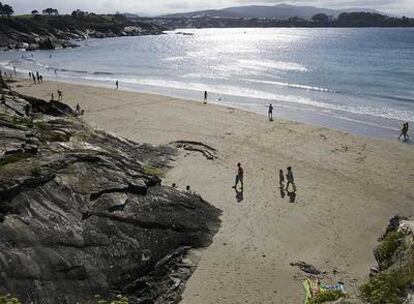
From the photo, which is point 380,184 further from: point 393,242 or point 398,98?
point 398,98

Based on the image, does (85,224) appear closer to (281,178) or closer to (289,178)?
(289,178)

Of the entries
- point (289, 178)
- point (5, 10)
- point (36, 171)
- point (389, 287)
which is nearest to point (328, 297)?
point (389, 287)

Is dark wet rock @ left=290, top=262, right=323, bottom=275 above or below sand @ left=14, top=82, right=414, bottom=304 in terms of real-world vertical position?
below

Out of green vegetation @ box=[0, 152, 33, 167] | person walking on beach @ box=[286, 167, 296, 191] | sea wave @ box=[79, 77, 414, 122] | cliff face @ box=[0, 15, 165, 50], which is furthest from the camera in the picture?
cliff face @ box=[0, 15, 165, 50]

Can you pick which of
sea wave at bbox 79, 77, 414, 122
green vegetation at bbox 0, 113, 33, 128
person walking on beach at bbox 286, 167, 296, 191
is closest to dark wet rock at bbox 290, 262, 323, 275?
person walking on beach at bbox 286, 167, 296, 191

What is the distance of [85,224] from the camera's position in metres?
16.1

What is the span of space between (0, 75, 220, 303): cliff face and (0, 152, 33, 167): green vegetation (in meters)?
0.03

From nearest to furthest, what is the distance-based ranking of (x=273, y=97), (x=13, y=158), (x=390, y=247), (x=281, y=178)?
(x=390, y=247)
(x=13, y=158)
(x=281, y=178)
(x=273, y=97)

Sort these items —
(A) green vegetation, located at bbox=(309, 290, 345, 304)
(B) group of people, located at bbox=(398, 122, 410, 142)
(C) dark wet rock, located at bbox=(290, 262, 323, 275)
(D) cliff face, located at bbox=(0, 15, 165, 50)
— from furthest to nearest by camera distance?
(D) cliff face, located at bbox=(0, 15, 165, 50)
(B) group of people, located at bbox=(398, 122, 410, 142)
(C) dark wet rock, located at bbox=(290, 262, 323, 275)
(A) green vegetation, located at bbox=(309, 290, 345, 304)

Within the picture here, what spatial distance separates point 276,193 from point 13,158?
13295 mm

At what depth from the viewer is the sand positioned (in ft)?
57.7

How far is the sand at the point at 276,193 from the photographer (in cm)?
1758

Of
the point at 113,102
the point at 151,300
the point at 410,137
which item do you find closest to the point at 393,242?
the point at 151,300

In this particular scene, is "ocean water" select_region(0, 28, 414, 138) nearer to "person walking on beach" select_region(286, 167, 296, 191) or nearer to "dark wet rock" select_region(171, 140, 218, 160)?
"dark wet rock" select_region(171, 140, 218, 160)
